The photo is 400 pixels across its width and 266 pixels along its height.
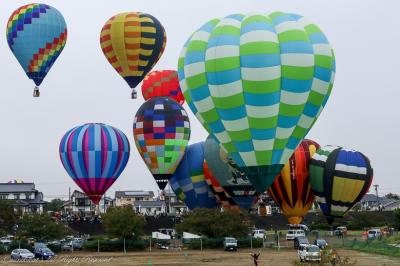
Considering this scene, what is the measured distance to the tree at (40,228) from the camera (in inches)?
1917

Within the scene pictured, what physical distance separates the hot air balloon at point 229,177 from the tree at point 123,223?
681 centimetres

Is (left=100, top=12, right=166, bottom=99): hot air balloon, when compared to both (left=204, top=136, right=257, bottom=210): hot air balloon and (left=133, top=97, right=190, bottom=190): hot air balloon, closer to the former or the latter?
(left=133, top=97, right=190, bottom=190): hot air balloon

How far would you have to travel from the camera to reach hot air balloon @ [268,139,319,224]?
4708 centimetres

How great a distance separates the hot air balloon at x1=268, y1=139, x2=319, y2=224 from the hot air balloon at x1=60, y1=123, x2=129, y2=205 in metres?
13.3

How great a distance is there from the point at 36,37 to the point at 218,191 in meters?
18.8

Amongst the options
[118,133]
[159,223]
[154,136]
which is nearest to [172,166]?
[154,136]

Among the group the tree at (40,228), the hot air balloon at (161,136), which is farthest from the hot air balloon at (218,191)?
the tree at (40,228)

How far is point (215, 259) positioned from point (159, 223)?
3017cm

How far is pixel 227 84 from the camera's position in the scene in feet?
104

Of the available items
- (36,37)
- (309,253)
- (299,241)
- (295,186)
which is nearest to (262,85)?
(309,253)

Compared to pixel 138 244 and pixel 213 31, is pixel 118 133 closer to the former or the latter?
pixel 138 244

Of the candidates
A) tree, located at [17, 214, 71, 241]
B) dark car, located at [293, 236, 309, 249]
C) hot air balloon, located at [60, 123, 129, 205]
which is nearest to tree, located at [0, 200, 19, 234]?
hot air balloon, located at [60, 123, 129, 205]

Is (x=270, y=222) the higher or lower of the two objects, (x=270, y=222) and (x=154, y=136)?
the lower

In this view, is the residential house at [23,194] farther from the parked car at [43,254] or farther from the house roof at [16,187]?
the parked car at [43,254]
